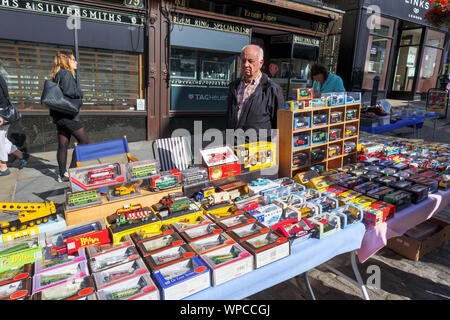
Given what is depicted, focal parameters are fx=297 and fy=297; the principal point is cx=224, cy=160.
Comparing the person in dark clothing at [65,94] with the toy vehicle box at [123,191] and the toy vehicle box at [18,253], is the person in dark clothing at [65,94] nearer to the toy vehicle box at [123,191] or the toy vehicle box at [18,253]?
the toy vehicle box at [123,191]

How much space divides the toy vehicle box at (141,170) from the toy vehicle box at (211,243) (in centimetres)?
94

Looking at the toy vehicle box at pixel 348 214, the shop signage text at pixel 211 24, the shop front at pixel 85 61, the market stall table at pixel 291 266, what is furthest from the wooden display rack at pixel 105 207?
the shop signage text at pixel 211 24

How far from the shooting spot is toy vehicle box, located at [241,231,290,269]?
181cm

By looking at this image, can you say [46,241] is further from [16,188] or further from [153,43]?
[153,43]

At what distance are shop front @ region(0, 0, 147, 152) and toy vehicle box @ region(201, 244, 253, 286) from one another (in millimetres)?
6681

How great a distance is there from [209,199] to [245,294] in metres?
0.88

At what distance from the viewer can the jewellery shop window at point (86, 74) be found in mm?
6438

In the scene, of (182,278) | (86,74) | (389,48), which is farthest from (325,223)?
(389,48)

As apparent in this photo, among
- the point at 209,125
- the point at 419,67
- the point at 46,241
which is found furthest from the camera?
the point at 419,67

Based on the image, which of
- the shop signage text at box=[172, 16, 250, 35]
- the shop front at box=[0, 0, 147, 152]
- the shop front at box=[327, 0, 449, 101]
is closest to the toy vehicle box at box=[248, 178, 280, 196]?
the shop front at box=[0, 0, 147, 152]

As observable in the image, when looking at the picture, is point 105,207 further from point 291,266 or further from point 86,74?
point 86,74

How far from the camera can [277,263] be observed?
1891 mm

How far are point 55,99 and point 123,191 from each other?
3093mm

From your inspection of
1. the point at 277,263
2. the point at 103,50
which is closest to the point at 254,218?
the point at 277,263
